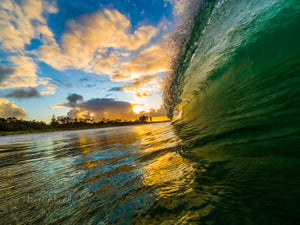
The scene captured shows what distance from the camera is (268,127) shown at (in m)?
2.12

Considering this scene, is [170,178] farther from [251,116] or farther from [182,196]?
[251,116]

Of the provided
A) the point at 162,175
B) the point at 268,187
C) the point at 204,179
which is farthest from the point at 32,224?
the point at 268,187

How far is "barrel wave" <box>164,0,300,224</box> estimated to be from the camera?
1.09 m

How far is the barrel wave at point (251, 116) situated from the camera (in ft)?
3.57

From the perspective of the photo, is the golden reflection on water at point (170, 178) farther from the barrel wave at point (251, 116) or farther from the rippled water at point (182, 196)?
the barrel wave at point (251, 116)

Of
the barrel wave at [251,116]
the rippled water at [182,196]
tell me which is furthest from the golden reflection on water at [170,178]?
the barrel wave at [251,116]

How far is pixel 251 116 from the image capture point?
2631mm

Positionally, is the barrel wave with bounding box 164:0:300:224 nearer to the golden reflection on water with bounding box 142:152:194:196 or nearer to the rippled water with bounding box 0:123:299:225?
the rippled water with bounding box 0:123:299:225

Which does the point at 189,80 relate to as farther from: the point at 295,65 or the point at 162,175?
the point at 162,175

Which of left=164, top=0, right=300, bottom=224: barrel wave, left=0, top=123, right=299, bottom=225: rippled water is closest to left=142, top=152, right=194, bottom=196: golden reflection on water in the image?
left=0, top=123, right=299, bottom=225: rippled water

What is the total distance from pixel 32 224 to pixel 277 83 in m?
4.04

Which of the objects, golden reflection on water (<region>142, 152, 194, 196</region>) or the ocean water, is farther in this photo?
golden reflection on water (<region>142, 152, 194, 196</region>)

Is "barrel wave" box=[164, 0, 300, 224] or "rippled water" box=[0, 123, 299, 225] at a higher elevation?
"barrel wave" box=[164, 0, 300, 224]

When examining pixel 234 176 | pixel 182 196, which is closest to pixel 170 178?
pixel 182 196
